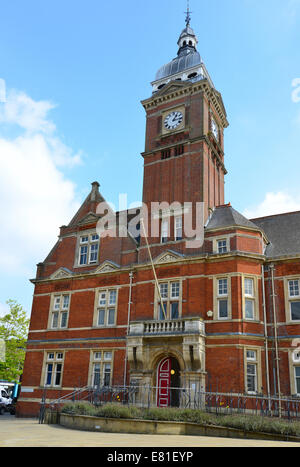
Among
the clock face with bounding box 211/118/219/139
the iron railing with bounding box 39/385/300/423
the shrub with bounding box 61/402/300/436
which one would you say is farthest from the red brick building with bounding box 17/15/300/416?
the shrub with bounding box 61/402/300/436

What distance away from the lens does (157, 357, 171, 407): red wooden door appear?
2375 centimetres

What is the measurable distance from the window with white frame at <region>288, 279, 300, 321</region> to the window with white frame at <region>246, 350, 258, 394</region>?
3.02 meters

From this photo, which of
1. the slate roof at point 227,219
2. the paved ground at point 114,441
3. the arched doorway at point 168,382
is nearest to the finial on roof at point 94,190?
the slate roof at point 227,219

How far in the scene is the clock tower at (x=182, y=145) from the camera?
27812mm

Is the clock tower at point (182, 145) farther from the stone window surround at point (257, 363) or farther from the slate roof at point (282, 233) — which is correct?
the stone window surround at point (257, 363)

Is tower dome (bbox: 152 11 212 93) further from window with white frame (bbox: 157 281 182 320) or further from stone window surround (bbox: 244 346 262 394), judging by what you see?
stone window surround (bbox: 244 346 262 394)

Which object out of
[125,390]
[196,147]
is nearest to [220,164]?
[196,147]

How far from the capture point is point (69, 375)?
2783cm

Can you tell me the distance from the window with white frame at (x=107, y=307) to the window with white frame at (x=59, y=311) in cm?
291

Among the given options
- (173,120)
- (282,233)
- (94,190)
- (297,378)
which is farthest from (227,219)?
(94,190)

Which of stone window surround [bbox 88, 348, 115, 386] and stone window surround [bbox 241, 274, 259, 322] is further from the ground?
stone window surround [bbox 241, 274, 259, 322]
